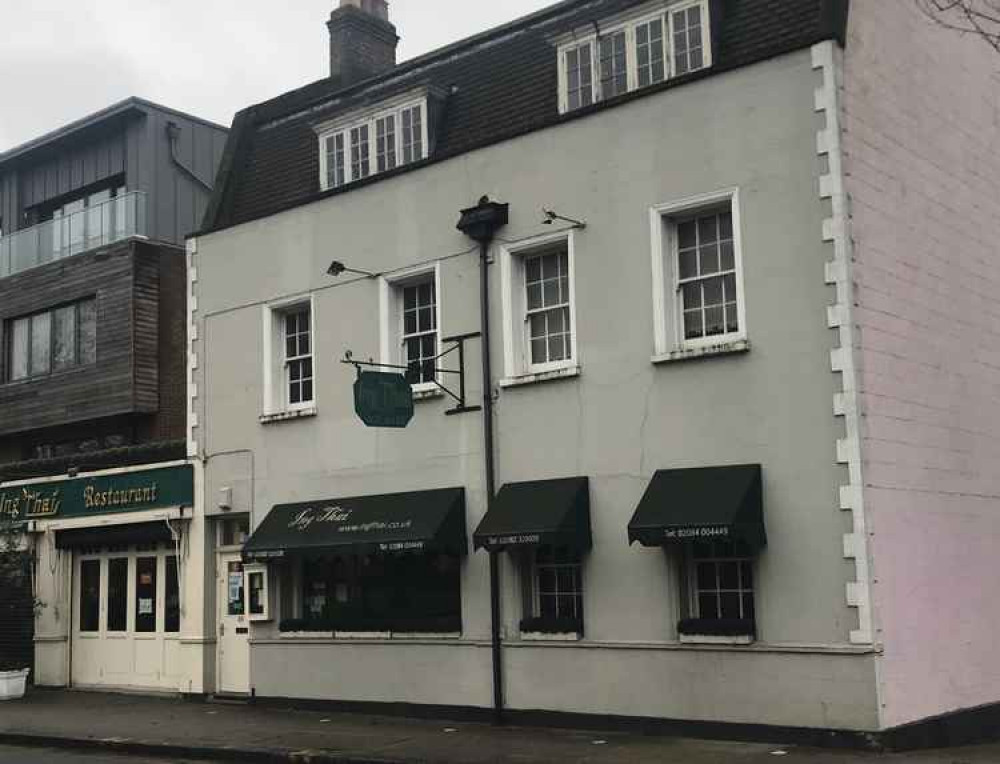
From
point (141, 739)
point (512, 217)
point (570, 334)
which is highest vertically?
point (512, 217)

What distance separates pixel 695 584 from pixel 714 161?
4812mm

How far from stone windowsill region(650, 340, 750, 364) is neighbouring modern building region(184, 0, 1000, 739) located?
3 cm

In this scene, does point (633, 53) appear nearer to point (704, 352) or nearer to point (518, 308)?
point (518, 308)

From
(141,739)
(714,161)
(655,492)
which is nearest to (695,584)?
(655,492)

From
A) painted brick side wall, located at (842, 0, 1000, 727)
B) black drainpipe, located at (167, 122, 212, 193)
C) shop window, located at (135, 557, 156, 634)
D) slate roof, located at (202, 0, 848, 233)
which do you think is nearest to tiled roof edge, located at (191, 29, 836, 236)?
slate roof, located at (202, 0, 848, 233)

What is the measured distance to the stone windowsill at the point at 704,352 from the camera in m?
14.0

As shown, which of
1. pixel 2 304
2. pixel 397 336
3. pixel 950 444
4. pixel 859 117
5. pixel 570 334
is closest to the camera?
pixel 859 117

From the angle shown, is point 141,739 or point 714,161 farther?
point 141,739

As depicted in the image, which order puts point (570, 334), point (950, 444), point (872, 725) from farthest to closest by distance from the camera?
point (570, 334) < point (950, 444) < point (872, 725)

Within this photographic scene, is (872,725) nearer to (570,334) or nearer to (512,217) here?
(570,334)

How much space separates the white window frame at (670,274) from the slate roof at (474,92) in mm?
1464

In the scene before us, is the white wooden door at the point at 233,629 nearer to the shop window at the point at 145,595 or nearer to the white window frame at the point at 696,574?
the shop window at the point at 145,595

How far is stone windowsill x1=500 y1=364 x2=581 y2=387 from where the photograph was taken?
15508mm

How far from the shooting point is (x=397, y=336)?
17766 mm
